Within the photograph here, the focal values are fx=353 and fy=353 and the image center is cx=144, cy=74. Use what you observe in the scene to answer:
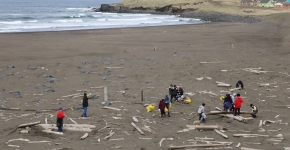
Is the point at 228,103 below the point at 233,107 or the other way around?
the other way around

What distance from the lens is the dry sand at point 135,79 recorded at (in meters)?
14.4

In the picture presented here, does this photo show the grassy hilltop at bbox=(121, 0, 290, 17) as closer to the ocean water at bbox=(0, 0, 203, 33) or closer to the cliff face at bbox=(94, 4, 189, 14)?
the cliff face at bbox=(94, 4, 189, 14)

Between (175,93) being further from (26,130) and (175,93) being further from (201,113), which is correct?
(26,130)

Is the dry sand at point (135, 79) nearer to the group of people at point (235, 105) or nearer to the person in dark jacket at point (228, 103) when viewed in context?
the group of people at point (235, 105)

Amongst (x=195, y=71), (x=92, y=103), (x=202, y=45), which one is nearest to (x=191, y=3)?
(x=202, y=45)

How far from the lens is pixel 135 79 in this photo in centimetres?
2456

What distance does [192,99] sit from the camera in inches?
760

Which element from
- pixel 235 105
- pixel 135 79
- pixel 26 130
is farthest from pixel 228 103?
pixel 26 130

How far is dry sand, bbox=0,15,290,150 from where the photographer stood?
1445 cm

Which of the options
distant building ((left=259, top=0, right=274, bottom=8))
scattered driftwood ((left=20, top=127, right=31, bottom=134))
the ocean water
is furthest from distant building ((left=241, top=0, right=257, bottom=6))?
scattered driftwood ((left=20, top=127, right=31, bottom=134))

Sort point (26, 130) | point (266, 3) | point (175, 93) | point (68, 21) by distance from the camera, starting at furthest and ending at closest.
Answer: point (266, 3) < point (68, 21) < point (175, 93) < point (26, 130)

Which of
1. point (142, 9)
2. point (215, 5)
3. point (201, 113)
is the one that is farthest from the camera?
point (142, 9)

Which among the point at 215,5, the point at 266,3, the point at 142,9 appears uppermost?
the point at 266,3

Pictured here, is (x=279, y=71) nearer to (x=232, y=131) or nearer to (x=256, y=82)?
(x=256, y=82)
